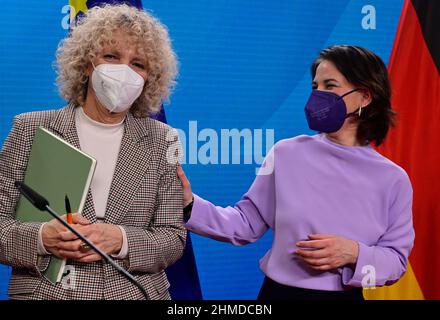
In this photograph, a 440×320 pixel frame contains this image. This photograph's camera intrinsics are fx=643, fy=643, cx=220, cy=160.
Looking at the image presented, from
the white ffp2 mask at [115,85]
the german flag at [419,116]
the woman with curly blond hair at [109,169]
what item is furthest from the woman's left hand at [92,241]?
the german flag at [419,116]

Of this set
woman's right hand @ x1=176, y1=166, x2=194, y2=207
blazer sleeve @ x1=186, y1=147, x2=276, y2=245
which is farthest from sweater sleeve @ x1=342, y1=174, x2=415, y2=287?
woman's right hand @ x1=176, y1=166, x2=194, y2=207

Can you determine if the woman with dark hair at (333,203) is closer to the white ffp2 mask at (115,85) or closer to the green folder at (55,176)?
the white ffp2 mask at (115,85)

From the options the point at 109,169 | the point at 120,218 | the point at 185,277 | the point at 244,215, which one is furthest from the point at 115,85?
the point at 185,277

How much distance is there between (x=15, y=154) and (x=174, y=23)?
1059 mm

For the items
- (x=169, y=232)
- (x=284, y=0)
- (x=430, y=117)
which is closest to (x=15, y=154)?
(x=169, y=232)

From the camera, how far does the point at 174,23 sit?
99.0 inches

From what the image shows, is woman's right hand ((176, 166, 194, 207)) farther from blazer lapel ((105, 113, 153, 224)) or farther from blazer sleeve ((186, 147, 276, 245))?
blazer lapel ((105, 113, 153, 224))

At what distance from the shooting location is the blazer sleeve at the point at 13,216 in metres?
1.61

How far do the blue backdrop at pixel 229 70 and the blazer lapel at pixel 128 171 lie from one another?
2.41 ft

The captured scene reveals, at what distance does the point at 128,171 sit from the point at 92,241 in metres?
0.24

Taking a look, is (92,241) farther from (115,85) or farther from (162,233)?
(115,85)

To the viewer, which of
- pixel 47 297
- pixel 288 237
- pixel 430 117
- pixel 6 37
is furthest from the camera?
pixel 430 117

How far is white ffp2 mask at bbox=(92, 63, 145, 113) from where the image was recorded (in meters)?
1.73

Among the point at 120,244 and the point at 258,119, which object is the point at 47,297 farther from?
the point at 258,119
